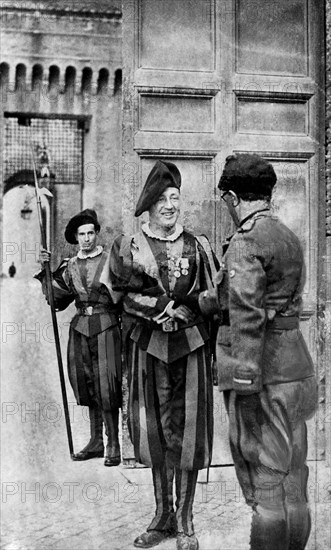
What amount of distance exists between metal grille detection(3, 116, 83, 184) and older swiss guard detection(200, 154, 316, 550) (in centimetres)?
100

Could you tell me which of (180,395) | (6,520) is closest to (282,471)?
(180,395)

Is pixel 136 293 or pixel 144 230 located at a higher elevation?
pixel 144 230

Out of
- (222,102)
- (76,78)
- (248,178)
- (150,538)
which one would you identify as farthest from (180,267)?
(76,78)

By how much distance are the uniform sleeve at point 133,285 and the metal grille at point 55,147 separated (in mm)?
495

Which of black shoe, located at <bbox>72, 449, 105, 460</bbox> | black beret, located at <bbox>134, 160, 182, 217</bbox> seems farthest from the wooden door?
black shoe, located at <bbox>72, 449, 105, 460</bbox>

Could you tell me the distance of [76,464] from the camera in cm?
426

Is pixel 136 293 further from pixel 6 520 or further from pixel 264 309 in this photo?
pixel 6 520

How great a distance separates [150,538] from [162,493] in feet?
0.70

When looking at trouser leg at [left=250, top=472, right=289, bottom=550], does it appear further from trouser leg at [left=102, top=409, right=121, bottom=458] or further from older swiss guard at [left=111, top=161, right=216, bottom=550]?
trouser leg at [left=102, top=409, right=121, bottom=458]

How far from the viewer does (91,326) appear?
13.9 ft

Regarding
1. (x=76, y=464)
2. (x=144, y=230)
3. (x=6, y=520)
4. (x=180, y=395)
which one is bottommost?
(x=6, y=520)

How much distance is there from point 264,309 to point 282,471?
0.73m

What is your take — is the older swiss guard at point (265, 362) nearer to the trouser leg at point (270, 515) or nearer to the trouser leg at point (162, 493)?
the trouser leg at point (270, 515)

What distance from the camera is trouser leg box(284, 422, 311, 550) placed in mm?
3762
